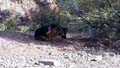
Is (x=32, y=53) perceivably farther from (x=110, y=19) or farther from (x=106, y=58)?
(x=110, y=19)

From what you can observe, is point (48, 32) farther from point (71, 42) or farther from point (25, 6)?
point (25, 6)

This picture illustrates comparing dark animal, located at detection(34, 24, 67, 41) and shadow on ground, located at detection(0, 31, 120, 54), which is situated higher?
dark animal, located at detection(34, 24, 67, 41)

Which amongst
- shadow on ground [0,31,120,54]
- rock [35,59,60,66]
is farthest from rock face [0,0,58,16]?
rock [35,59,60,66]

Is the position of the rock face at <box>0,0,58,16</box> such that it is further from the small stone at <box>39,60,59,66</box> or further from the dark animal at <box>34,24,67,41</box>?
the small stone at <box>39,60,59,66</box>

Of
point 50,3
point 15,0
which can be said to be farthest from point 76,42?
point 15,0

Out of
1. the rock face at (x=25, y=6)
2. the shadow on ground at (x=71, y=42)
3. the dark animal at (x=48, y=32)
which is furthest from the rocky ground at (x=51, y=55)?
the rock face at (x=25, y=6)

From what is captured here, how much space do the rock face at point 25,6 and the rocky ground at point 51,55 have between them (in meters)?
12.8

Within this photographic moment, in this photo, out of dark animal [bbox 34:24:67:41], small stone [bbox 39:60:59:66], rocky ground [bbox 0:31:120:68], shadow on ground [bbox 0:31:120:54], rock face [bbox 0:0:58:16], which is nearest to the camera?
small stone [bbox 39:60:59:66]

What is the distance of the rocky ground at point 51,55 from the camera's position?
8.82 metres

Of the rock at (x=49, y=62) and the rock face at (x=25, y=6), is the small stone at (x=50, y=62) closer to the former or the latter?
the rock at (x=49, y=62)

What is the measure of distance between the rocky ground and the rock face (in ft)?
42.0

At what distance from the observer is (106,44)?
40.2ft

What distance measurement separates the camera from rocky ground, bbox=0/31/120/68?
8820 millimetres

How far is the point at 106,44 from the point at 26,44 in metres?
2.54
